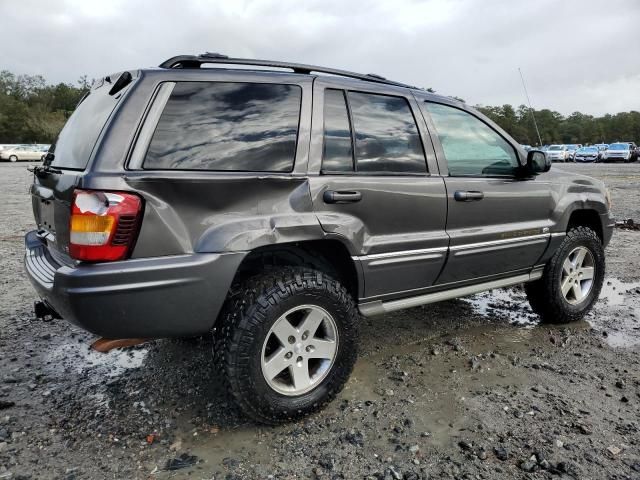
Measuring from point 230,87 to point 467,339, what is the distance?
8.41ft

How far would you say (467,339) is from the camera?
3.88 m

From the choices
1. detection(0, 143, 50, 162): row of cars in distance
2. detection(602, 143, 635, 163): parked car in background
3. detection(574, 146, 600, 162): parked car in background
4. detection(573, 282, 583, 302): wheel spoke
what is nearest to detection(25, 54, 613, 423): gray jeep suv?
detection(573, 282, 583, 302): wheel spoke

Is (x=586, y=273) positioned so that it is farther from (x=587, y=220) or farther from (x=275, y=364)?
(x=275, y=364)

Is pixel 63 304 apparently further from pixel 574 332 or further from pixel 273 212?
pixel 574 332

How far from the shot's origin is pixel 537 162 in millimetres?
3695

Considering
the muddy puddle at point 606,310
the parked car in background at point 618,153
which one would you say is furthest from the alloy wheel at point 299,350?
the parked car in background at point 618,153

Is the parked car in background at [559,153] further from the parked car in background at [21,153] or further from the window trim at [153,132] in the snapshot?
the window trim at [153,132]

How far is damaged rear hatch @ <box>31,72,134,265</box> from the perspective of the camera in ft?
7.88

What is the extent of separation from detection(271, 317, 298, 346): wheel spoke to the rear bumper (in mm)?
338

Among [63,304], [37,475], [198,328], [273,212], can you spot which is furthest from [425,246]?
[37,475]

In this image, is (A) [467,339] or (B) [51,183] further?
(A) [467,339]

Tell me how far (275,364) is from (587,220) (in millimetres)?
3243

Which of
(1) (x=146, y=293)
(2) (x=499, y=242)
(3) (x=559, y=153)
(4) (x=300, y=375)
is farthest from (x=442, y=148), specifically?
(3) (x=559, y=153)

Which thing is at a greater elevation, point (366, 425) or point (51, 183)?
point (51, 183)
